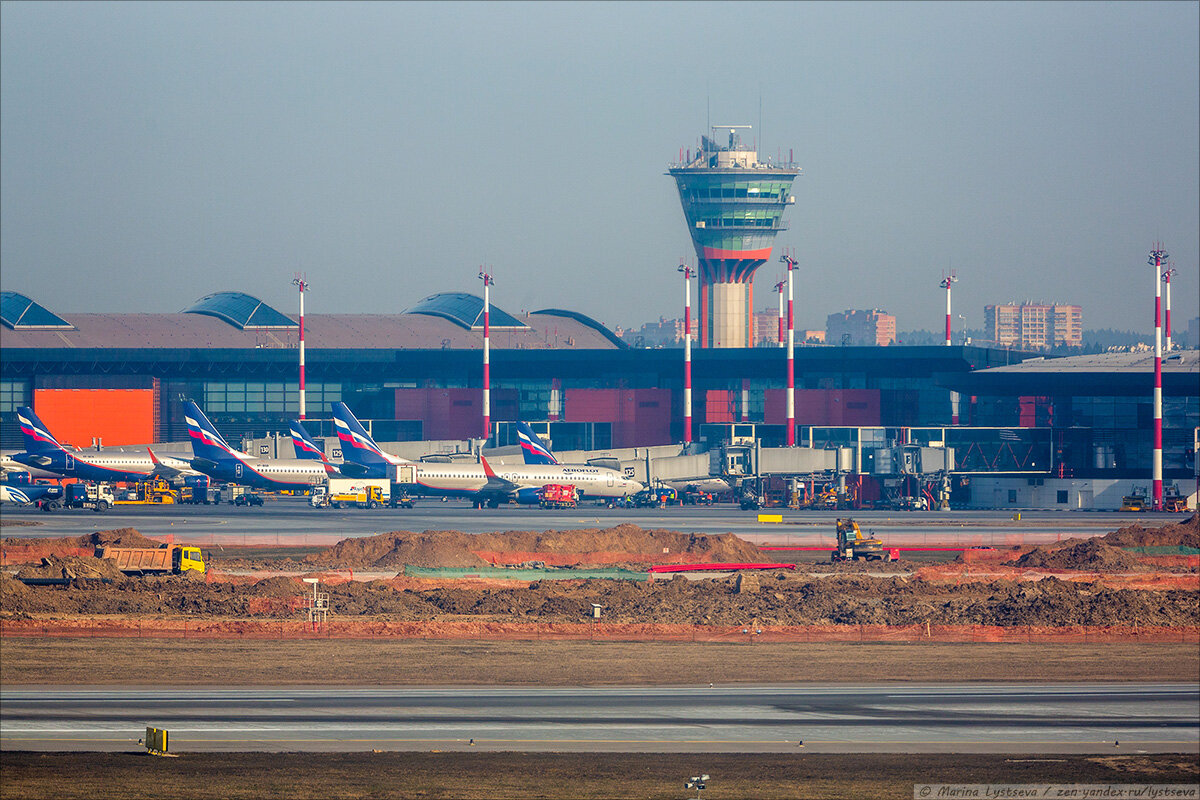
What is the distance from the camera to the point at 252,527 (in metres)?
80.1

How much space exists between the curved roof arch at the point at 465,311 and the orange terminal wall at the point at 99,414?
4466cm

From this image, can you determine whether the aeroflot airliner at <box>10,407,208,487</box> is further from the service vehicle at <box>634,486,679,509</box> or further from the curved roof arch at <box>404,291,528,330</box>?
the curved roof arch at <box>404,291,528,330</box>

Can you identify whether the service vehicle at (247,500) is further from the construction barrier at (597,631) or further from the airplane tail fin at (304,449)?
the construction barrier at (597,631)

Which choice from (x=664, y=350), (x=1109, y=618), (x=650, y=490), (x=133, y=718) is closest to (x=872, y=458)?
(x=650, y=490)

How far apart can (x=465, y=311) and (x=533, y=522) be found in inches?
3469

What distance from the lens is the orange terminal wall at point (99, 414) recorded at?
126500 millimetres

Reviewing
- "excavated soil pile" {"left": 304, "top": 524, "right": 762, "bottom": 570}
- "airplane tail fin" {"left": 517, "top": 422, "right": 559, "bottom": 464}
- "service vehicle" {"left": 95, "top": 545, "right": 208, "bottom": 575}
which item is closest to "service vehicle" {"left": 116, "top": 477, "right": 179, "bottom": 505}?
"airplane tail fin" {"left": 517, "top": 422, "right": 559, "bottom": 464}

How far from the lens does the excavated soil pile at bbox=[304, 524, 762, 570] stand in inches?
2640

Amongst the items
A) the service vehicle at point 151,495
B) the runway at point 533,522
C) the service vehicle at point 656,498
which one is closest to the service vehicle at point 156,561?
the runway at point 533,522

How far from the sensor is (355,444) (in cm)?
10031

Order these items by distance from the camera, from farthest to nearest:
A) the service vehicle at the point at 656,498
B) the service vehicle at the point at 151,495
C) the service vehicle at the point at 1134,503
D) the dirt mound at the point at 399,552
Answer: the service vehicle at the point at 656,498, the service vehicle at the point at 151,495, the service vehicle at the point at 1134,503, the dirt mound at the point at 399,552

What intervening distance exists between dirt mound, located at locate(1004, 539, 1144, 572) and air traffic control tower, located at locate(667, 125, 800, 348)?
108 meters

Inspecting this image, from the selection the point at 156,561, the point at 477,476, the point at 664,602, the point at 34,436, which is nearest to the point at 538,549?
the point at 664,602

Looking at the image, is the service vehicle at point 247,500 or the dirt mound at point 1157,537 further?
the service vehicle at point 247,500
